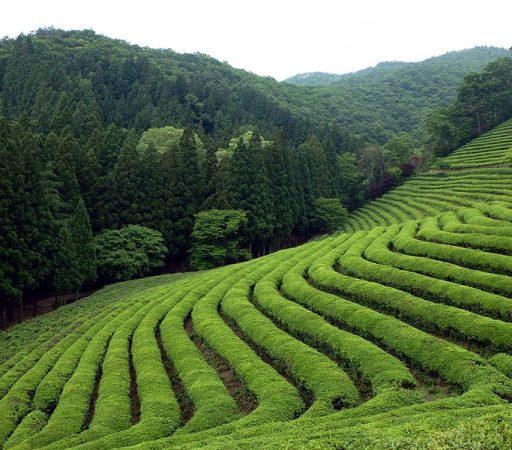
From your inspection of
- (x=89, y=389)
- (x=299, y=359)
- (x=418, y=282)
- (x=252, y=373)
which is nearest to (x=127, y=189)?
(x=89, y=389)

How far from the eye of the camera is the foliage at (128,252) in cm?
4866

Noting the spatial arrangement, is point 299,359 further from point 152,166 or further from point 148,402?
point 152,166

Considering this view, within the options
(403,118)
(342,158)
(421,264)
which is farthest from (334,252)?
(403,118)

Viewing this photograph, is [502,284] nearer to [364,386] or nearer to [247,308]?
[364,386]

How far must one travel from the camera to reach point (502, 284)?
22.0m

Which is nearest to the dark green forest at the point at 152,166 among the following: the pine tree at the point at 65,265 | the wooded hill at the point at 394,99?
the pine tree at the point at 65,265

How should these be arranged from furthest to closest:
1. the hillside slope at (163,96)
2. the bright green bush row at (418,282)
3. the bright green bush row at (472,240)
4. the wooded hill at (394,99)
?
1. the wooded hill at (394,99)
2. the hillside slope at (163,96)
3. the bright green bush row at (472,240)
4. the bright green bush row at (418,282)

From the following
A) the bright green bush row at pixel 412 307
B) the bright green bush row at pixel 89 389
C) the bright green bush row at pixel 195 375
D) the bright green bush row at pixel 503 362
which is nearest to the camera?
the bright green bush row at pixel 503 362

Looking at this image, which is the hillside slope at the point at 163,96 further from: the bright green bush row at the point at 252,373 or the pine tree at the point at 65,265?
the bright green bush row at the point at 252,373

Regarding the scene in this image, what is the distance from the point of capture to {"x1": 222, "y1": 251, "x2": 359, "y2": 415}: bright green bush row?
52.9 ft

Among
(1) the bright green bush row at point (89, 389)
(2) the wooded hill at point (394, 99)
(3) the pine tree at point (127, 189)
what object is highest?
(2) the wooded hill at point (394, 99)

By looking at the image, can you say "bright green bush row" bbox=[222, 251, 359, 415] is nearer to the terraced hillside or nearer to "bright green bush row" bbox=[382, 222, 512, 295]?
the terraced hillside

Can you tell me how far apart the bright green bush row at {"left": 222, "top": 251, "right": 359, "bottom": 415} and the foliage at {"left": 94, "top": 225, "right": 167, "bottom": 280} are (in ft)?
75.5

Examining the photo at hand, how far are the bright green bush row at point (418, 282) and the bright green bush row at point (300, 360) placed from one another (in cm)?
705
